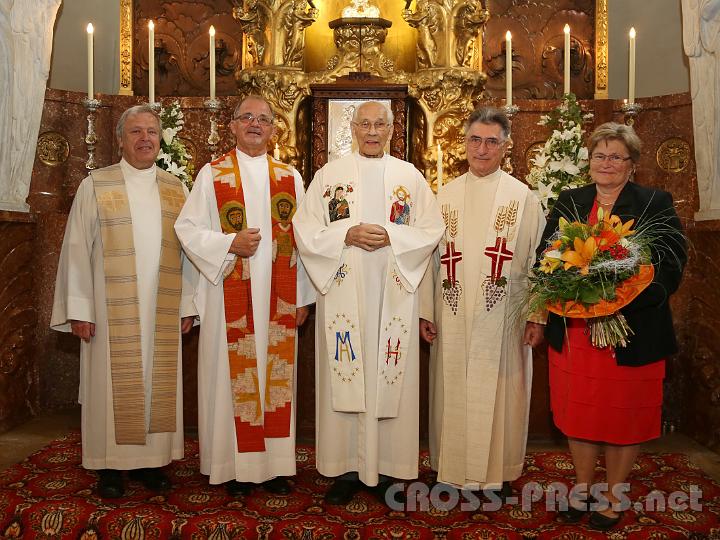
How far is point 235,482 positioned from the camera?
412 cm

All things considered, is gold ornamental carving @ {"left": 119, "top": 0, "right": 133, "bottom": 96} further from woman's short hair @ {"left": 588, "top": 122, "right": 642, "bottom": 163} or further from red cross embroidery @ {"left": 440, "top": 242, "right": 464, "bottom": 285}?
woman's short hair @ {"left": 588, "top": 122, "right": 642, "bottom": 163}

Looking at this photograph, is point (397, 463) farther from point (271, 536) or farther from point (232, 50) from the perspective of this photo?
point (232, 50)

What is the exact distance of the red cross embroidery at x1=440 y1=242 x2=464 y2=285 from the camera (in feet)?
13.6

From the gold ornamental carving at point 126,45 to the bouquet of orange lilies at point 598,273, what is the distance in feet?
13.8

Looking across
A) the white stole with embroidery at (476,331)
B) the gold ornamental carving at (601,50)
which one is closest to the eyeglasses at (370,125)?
the white stole with embroidery at (476,331)

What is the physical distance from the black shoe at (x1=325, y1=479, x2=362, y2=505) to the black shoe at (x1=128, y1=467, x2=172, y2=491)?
89cm

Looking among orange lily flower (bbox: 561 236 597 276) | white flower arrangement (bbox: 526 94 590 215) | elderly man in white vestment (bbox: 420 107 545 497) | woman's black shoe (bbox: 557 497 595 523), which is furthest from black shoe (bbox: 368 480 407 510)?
white flower arrangement (bbox: 526 94 590 215)

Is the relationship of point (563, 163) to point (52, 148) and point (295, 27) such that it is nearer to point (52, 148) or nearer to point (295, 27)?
point (295, 27)

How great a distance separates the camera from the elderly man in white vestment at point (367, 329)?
13.1ft

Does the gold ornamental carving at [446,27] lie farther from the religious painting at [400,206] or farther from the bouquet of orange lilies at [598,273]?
the bouquet of orange lilies at [598,273]

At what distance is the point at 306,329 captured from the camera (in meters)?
5.11

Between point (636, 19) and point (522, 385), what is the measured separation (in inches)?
151

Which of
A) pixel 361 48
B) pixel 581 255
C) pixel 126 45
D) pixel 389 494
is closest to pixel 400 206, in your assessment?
pixel 581 255

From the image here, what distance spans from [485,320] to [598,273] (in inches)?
31.7
